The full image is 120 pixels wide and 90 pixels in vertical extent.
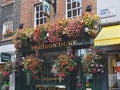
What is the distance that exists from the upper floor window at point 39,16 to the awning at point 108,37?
4.02 meters

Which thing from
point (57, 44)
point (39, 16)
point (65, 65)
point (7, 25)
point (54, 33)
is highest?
point (39, 16)

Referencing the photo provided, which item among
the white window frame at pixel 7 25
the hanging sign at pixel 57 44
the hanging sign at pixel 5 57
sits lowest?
the hanging sign at pixel 5 57

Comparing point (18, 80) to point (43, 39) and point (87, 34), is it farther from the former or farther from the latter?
point (87, 34)

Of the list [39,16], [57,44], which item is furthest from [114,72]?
[39,16]

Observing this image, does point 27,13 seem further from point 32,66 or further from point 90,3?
point 90,3

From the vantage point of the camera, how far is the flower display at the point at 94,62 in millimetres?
10797

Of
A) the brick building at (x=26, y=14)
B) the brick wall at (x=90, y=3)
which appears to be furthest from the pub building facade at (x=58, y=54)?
the brick building at (x=26, y=14)

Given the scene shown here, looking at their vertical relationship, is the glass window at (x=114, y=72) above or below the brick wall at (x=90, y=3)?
below

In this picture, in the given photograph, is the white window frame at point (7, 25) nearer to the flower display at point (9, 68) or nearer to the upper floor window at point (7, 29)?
the upper floor window at point (7, 29)

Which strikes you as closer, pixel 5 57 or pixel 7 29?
pixel 5 57

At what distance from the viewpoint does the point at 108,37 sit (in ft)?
33.6

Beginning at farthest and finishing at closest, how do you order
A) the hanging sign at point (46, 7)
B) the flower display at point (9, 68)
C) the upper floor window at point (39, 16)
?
the upper floor window at point (39, 16)
the flower display at point (9, 68)
the hanging sign at point (46, 7)

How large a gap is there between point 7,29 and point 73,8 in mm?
4175

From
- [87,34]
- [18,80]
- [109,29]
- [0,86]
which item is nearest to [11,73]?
[18,80]
